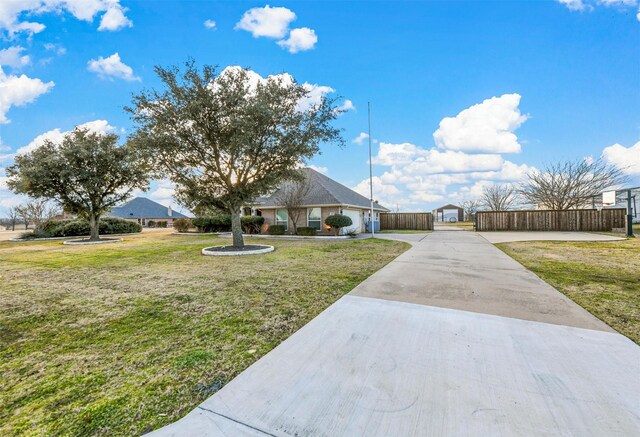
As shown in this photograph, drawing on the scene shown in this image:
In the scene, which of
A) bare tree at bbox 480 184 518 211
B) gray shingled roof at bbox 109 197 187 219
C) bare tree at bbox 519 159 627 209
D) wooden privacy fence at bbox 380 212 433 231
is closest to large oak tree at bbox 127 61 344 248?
wooden privacy fence at bbox 380 212 433 231

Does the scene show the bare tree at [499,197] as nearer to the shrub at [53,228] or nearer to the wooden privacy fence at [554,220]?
the wooden privacy fence at [554,220]

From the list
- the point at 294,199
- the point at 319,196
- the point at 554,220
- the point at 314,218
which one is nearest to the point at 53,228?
the point at 294,199

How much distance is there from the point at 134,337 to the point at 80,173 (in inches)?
726

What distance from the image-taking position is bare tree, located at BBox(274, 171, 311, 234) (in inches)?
734

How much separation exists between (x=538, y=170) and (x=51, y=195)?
134 feet

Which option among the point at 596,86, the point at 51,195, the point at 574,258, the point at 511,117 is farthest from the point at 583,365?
the point at 51,195

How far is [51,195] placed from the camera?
17.1 meters

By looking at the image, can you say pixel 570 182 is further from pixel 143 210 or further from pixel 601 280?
pixel 143 210

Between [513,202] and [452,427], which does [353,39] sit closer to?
[452,427]

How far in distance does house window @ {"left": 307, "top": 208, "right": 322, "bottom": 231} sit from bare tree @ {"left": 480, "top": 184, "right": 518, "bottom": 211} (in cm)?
3158

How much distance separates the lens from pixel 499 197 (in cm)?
3978

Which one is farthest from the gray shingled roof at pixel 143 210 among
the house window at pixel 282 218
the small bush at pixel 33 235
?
the house window at pixel 282 218

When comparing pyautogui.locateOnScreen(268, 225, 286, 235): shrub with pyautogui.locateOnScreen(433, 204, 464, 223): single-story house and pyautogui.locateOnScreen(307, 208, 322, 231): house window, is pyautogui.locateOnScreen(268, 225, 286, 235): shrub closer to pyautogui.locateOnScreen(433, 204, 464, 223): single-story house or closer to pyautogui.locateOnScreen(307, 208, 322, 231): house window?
pyautogui.locateOnScreen(307, 208, 322, 231): house window

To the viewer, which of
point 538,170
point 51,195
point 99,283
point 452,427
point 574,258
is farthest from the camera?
point 538,170
